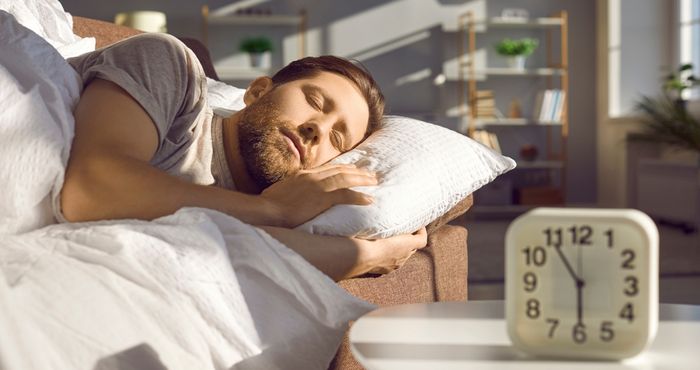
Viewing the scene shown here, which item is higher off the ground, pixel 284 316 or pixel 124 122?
pixel 124 122

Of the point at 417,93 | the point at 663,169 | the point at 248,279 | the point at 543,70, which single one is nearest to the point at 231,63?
the point at 417,93

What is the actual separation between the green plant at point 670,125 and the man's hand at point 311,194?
180 inches

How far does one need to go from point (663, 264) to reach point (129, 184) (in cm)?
359

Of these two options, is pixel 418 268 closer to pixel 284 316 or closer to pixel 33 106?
pixel 284 316

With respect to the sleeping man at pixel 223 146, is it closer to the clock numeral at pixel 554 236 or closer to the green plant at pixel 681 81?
the clock numeral at pixel 554 236

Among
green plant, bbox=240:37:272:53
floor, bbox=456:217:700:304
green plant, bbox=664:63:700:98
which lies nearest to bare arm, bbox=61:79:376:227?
floor, bbox=456:217:700:304

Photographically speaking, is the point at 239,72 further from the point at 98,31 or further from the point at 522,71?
the point at 98,31

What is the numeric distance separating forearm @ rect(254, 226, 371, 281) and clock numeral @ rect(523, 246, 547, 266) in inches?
22.2

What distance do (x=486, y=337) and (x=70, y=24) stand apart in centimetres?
148

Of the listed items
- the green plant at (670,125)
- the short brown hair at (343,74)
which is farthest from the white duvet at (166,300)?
the green plant at (670,125)

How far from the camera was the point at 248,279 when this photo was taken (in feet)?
3.73

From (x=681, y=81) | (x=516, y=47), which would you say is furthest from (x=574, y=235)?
(x=516, y=47)

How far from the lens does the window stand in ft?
20.9

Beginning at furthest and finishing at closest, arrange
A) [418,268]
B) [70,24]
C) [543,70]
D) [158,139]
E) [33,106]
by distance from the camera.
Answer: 1. [543,70]
2. [70,24]
3. [418,268]
4. [158,139]
5. [33,106]
